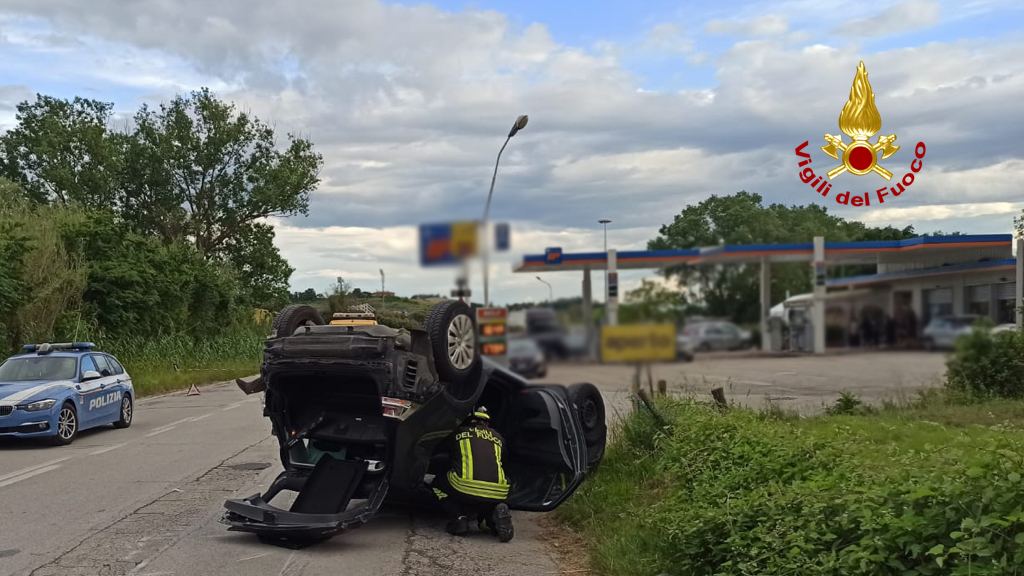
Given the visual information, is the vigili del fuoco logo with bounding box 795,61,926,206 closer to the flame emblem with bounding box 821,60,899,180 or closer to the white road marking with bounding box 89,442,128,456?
the flame emblem with bounding box 821,60,899,180

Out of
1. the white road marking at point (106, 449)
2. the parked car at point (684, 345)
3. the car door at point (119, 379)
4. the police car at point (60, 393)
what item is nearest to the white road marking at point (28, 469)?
the white road marking at point (106, 449)

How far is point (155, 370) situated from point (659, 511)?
27.3 metres

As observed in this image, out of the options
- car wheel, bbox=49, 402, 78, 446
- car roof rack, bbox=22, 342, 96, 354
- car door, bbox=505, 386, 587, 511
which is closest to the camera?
car door, bbox=505, 386, 587, 511

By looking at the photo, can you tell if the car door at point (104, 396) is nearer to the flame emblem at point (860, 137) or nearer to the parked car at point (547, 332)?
the parked car at point (547, 332)

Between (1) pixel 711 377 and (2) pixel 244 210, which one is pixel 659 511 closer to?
(1) pixel 711 377

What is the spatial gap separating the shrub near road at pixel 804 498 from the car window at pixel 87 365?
416 inches

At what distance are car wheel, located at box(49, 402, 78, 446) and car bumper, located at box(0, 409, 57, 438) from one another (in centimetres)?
21

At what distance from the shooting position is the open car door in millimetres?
8617

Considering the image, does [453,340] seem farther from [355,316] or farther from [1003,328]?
[1003,328]

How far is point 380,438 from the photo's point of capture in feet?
26.2

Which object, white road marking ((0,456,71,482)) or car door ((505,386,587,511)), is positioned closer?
car door ((505,386,587,511))

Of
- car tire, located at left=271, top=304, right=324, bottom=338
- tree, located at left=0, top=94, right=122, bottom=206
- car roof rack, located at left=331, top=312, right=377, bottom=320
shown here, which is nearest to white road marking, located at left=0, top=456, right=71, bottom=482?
car tire, located at left=271, top=304, right=324, bottom=338

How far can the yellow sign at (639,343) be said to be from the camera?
16.2 feet

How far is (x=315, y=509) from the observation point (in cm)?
770
